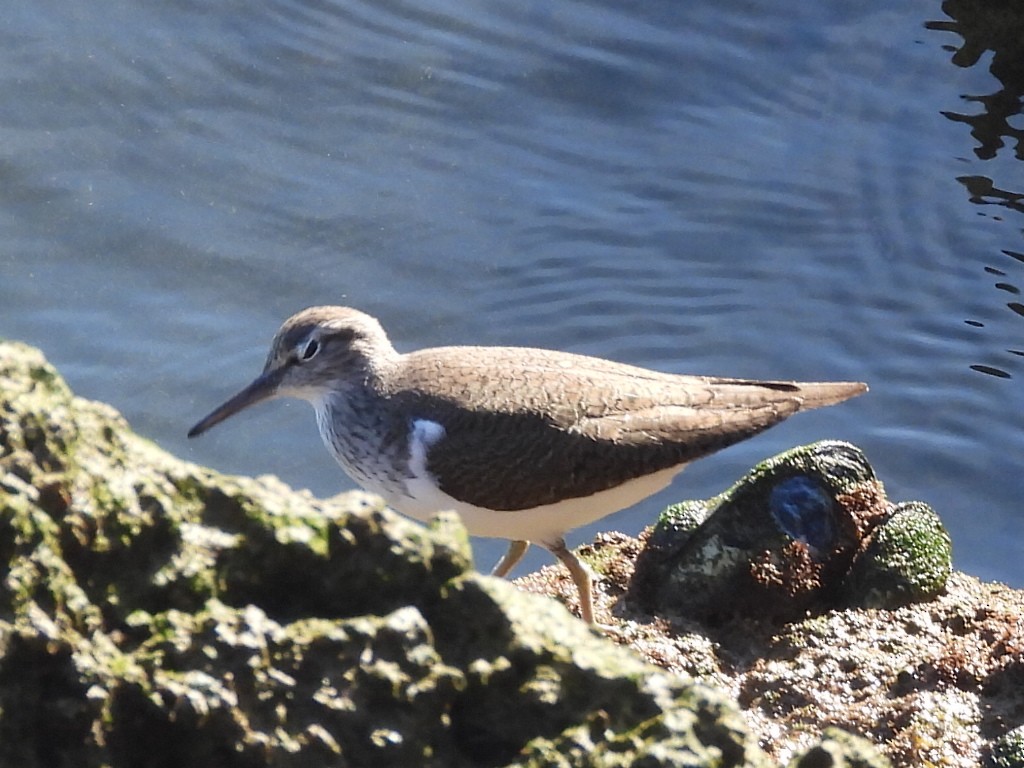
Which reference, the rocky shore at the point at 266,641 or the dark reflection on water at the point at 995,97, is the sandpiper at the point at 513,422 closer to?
the rocky shore at the point at 266,641

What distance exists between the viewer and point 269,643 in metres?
2.30

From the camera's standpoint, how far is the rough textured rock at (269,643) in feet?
7.36

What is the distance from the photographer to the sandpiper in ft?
18.5

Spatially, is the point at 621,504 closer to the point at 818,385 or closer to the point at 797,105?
the point at 818,385

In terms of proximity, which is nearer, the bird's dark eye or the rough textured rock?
the rough textured rock

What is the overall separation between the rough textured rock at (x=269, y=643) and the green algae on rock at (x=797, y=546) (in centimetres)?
307

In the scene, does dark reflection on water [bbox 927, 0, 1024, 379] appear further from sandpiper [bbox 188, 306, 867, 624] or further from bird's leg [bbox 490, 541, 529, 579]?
bird's leg [bbox 490, 541, 529, 579]

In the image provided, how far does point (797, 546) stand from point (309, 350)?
7.70 ft

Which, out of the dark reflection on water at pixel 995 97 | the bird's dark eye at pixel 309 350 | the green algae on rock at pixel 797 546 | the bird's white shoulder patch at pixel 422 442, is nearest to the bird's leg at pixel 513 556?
the green algae on rock at pixel 797 546

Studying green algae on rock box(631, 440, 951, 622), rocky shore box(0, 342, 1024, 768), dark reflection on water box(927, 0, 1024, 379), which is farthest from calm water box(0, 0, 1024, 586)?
rocky shore box(0, 342, 1024, 768)

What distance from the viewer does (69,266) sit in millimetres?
7941

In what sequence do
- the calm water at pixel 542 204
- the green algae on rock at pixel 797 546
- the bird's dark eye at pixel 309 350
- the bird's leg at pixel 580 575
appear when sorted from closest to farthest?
the green algae on rock at pixel 797 546, the bird's leg at pixel 580 575, the bird's dark eye at pixel 309 350, the calm water at pixel 542 204

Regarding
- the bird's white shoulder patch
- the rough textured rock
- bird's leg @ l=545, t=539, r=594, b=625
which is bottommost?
bird's leg @ l=545, t=539, r=594, b=625

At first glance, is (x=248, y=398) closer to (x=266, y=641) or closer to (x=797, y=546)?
(x=797, y=546)
